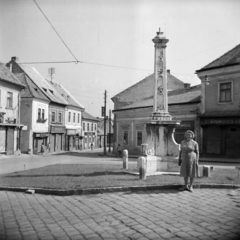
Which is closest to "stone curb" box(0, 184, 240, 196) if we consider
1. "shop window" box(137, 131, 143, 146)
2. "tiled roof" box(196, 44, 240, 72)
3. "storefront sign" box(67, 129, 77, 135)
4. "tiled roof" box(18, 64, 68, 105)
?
"tiled roof" box(196, 44, 240, 72)

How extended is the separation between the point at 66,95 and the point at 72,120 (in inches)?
161

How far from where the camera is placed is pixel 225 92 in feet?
76.7

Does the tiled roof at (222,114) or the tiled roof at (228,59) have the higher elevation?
the tiled roof at (228,59)

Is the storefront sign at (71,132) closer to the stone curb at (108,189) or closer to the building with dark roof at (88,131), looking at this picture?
the building with dark roof at (88,131)

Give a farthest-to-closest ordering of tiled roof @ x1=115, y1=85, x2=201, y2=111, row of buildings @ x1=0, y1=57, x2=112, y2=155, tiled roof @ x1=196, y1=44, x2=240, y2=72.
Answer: tiled roof @ x1=115, y1=85, x2=201, y2=111 < row of buildings @ x1=0, y1=57, x2=112, y2=155 < tiled roof @ x1=196, y1=44, x2=240, y2=72

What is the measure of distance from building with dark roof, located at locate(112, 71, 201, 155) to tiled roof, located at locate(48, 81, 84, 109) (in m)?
7.36

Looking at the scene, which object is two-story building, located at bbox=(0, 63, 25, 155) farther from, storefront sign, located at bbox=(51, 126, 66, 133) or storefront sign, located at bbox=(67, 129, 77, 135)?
storefront sign, located at bbox=(67, 129, 77, 135)

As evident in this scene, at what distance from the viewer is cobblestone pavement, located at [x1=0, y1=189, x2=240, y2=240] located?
4711 mm

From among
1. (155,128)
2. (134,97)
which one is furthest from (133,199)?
(134,97)

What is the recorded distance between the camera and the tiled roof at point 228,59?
22950mm

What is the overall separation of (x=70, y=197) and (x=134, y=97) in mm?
31343

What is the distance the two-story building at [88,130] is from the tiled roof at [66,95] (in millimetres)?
3496

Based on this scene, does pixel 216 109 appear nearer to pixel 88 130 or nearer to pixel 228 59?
pixel 228 59

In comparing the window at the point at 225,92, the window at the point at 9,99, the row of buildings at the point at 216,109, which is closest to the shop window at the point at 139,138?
the row of buildings at the point at 216,109
